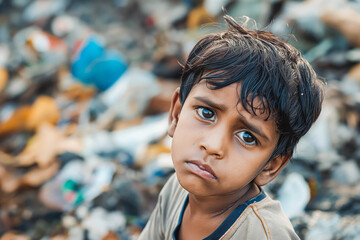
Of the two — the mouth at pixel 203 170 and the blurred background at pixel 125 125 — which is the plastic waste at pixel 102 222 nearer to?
the blurred background at pixel 125 125

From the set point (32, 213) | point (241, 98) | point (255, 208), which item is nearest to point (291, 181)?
point (255, 208)

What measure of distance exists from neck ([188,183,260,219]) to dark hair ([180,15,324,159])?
0.14m

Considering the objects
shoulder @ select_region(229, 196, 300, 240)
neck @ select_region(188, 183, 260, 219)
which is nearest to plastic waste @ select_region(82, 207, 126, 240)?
neck @ select_region(188, 183, 260, 219)

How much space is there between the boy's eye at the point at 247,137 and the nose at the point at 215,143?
5cm

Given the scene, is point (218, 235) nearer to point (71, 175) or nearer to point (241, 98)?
point (241, 98)

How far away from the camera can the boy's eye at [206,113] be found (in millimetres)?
989

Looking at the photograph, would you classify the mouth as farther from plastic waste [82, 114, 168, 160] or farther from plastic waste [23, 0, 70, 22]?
plastic waste [23, 0, 70, 22]

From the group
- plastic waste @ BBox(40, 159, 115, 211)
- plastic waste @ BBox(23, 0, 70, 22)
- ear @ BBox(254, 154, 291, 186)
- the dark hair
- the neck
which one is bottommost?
plastic waste @ BBox(40, 159, 115, 211)

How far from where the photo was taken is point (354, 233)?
1648mm

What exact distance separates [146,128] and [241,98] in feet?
5.30

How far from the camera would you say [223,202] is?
1.11 m

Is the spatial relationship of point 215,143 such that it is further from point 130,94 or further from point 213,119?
point 130,94

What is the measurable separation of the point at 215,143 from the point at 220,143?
0.04ft

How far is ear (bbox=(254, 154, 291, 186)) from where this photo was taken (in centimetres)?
108
